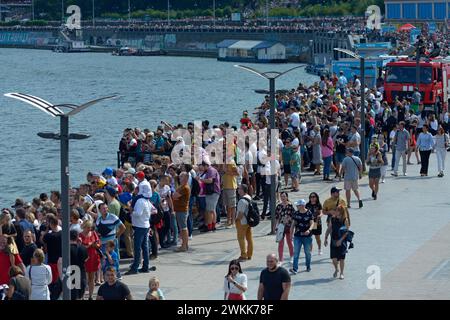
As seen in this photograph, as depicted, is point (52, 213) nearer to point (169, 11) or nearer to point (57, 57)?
point (57, 57)

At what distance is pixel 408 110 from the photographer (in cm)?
3569

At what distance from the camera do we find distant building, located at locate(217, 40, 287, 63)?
13775cm

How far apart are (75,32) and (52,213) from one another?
17337 cm

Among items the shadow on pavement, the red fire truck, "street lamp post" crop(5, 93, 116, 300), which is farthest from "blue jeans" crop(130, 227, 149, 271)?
the red fire truck

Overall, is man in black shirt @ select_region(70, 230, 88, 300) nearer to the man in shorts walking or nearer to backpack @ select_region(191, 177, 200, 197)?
backpack @ select_region(191, 177, 200, 197)

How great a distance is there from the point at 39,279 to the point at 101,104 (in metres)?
70.7

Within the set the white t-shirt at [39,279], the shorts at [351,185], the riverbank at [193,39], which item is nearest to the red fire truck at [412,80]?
the shorts at [351,185]

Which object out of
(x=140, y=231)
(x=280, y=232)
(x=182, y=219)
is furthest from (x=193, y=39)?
(x=140, y=231)

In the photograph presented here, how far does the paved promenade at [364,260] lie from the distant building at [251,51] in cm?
11159

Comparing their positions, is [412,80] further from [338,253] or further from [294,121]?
[338,253]

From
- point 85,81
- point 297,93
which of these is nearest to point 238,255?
point 297,93

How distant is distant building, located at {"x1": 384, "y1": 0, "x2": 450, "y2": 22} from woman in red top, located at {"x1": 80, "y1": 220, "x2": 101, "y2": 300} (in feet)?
373

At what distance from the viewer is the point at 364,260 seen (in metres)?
20.7

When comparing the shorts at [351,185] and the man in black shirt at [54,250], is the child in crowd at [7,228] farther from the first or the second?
the shorts at [351,185]
